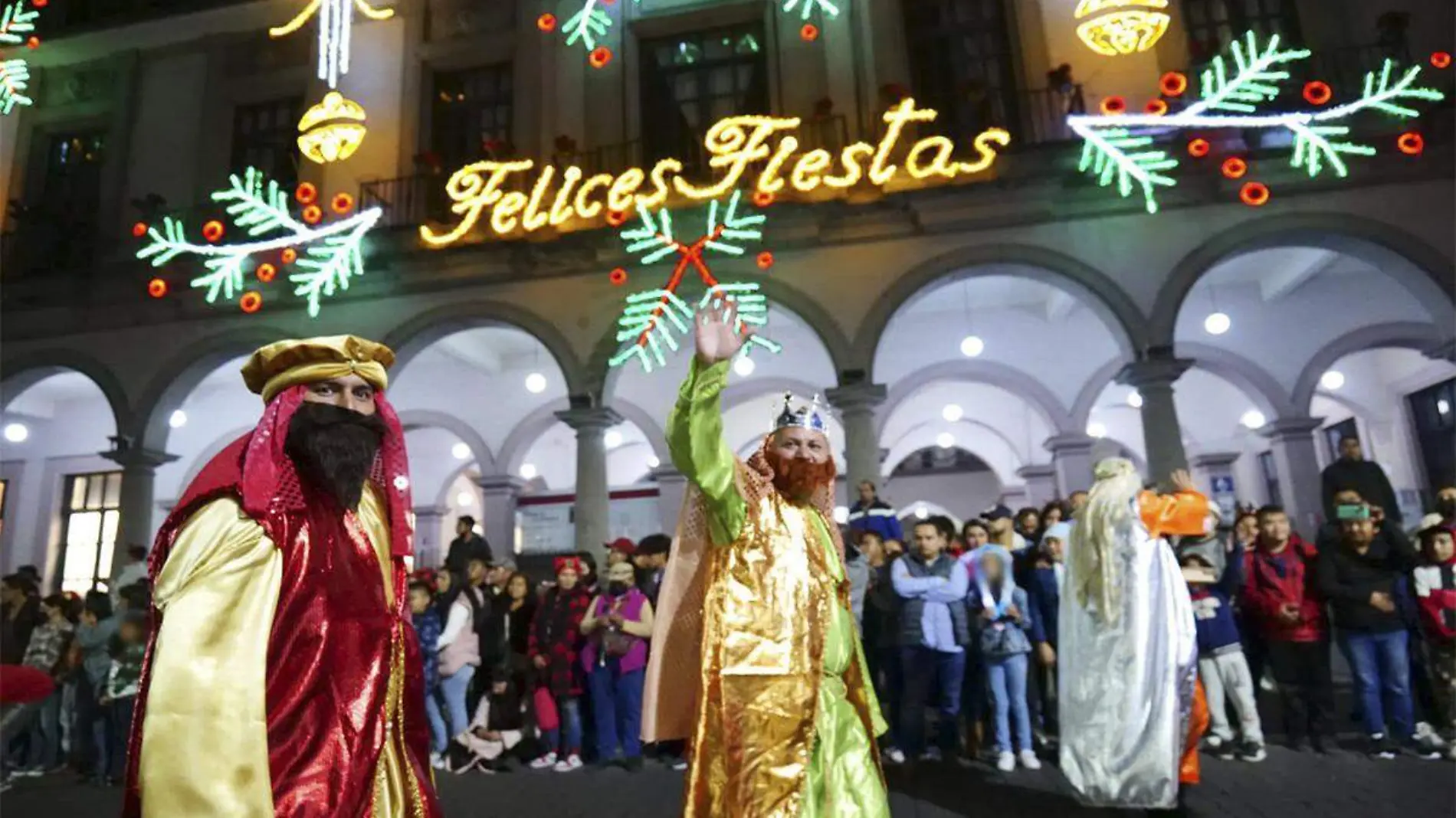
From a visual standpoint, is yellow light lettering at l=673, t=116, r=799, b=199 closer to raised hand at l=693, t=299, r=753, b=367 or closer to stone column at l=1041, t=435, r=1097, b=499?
stone column at l=1041, t=435, r=1097, b=499

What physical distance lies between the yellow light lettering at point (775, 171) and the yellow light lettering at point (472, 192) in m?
3.36

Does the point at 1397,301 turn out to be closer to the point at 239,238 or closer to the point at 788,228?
the point at 788,228

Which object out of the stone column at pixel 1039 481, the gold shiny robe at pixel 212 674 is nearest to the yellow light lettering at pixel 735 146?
the stone column at pixel 1039 481

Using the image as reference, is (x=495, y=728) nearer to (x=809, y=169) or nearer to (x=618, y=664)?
(x=618, y=664)

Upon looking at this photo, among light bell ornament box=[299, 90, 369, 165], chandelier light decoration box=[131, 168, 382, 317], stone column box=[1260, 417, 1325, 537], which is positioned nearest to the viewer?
light bell ornament box=[299, 90, 369, 165]

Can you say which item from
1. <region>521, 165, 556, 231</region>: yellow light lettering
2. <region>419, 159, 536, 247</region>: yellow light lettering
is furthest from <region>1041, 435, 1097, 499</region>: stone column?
<region>419, 159, 536, 247</region>: yellow light lettering

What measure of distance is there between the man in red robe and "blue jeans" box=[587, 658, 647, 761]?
4.88m

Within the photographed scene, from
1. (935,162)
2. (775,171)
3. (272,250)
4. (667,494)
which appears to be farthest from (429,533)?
(935,162)

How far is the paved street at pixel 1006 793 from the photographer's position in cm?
500

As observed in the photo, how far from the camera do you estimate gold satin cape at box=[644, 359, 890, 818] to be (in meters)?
2.77

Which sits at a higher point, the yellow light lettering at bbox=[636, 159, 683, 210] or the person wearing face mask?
the yellow light lettering at bbox=[636, 159, 683, 210]

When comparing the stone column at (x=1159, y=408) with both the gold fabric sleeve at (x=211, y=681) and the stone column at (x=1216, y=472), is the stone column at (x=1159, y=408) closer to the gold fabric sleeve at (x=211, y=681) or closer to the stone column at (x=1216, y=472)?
the stone column at (x=1216, y=472)

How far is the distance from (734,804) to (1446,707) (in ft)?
21.9

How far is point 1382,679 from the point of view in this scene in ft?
21.1
